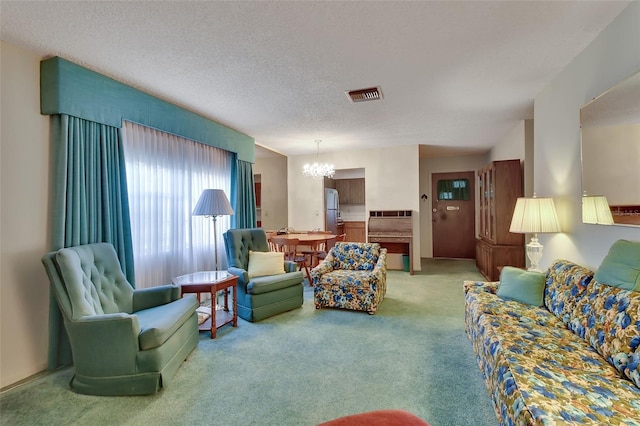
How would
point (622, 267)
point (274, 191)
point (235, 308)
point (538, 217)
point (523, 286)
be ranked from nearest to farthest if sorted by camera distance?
point (622, 267)
point (523, 286)
point (538, 217)
point (235, 308)
point (274, 191)

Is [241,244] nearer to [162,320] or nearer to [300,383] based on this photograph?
[162,320]

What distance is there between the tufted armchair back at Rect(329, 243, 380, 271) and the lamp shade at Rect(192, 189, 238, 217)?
1570 mm

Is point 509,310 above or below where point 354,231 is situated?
below

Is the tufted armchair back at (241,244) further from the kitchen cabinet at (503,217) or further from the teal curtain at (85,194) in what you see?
the kitchen cabinet at (503,217)

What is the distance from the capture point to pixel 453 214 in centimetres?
698

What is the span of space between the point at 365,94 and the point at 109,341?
315cm

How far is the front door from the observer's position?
6.85 m

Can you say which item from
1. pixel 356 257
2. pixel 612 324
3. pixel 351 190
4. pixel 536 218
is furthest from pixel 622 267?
pixel 351 190

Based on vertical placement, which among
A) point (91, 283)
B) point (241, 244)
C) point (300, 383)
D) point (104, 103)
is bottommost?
point (300, 383)

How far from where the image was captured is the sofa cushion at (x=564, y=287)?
1.97 meters

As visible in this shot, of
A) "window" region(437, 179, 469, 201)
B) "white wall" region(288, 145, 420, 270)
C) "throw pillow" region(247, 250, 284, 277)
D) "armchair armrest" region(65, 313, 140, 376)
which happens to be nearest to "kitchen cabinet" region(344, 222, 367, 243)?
"white wall" region(288, 145, 420, 270)

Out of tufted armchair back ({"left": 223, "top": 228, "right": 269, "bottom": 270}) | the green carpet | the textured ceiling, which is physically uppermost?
the textured ceiling

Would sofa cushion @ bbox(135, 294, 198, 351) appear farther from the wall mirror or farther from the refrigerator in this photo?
the refrigerator

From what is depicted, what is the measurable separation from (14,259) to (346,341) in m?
2.71
